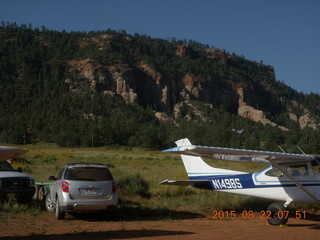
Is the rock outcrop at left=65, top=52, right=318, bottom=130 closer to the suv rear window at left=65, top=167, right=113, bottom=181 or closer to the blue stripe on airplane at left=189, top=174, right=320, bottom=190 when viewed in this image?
the blue stripe on airplane at left=189, top=174, right=320, bottom=190

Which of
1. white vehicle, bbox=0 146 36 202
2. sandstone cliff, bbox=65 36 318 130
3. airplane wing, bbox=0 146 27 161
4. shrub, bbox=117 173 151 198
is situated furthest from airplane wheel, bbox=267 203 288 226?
sandstone cliff, bbox=65 36 318 130

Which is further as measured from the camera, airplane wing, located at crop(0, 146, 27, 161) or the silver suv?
the silver suv

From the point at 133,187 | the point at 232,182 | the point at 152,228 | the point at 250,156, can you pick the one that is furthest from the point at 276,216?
the point at 133,187

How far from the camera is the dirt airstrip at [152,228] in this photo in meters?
9.49

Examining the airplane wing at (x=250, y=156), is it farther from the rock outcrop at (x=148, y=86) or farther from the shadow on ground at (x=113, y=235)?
the rock outcrop at (x=148, y=86)

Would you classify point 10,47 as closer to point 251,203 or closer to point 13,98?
point 13,98

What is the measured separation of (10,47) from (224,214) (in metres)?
179

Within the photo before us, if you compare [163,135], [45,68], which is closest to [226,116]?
[163,135]

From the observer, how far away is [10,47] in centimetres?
17725

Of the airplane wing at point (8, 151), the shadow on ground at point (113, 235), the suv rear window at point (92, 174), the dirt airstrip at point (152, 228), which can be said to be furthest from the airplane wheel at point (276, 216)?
the airplane wing at point (8, 151)

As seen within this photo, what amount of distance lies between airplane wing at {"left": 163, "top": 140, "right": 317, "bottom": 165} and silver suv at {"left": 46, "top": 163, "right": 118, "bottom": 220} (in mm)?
2516

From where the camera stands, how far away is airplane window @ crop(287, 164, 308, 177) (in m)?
11.4

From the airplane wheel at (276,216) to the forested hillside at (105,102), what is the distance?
86.1m

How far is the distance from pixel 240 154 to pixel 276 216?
2.07 m
